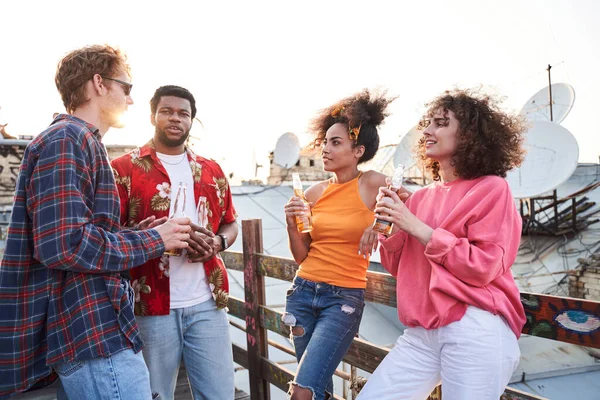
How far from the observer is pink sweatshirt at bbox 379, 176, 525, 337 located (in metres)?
1.56

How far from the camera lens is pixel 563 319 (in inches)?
64.0

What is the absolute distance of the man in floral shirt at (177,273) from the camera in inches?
87.5

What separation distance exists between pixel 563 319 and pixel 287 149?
18.0 meters

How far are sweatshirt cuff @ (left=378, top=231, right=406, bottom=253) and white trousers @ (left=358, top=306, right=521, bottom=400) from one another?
381mm

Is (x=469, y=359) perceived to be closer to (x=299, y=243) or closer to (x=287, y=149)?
(x=299, y=243)

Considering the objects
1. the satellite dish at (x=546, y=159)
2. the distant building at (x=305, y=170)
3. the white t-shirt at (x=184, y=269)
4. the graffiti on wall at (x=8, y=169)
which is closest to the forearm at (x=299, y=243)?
the white t-shirt at (x=184, y=269)

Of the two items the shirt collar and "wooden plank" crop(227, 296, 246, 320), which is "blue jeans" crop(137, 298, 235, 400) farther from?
"wooden plank" crop(227, 296, 246, 320)

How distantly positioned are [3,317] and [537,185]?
12.7 metres

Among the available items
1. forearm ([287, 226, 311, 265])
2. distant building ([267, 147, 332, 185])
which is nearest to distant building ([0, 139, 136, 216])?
forearm ([287, 226, 311, 265])

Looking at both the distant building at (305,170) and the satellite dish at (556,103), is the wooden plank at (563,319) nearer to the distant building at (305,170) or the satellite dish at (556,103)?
the satellite dish at (556,103)

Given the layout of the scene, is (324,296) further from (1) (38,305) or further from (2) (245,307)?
(2) (245,307)

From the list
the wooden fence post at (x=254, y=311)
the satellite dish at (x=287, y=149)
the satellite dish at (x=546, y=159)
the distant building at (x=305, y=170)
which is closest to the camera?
the wooden fence post at (x=254, y=311)

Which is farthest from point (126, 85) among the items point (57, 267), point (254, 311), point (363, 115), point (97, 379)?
point (254, 311)

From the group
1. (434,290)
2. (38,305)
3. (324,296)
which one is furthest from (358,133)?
(38,305)
